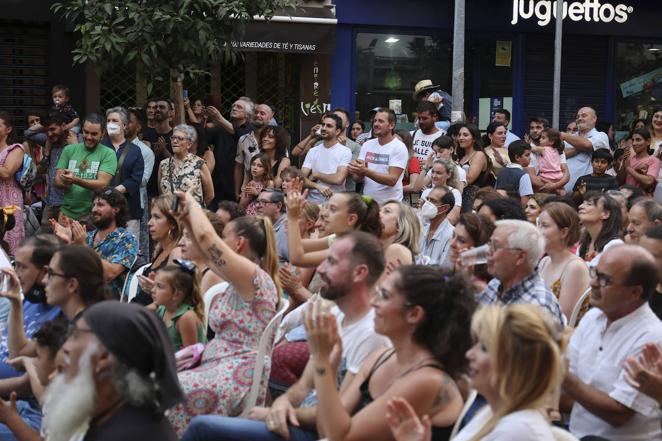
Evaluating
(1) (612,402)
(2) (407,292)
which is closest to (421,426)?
(2) (407,292)

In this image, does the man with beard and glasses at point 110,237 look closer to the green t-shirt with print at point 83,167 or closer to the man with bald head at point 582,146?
the green t-shirt with print at point 83,167

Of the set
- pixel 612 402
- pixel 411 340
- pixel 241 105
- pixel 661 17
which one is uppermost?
pixel 661 17

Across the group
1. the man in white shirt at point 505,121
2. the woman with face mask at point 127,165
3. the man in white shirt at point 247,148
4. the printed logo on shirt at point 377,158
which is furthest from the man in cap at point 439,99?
A: the woman with face mask at point 127,165

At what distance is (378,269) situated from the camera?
5285mm

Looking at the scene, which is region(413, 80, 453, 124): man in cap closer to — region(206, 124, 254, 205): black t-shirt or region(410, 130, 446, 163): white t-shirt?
region(410, 130, 446, 163): white t-shirt

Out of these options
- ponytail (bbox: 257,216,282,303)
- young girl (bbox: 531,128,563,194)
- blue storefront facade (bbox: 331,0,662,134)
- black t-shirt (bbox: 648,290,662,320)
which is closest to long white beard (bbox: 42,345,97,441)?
ponytail (bbox: 257,216,282,303)

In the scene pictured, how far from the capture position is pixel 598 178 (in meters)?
12.0

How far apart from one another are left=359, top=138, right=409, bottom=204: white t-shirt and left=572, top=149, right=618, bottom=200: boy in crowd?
2023 mm

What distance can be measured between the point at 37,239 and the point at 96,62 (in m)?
5.50

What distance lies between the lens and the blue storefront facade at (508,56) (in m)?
16.5

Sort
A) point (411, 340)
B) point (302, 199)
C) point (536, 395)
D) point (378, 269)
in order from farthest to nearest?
1. point (302, 199)
2. point (378, 269)
3. point (411, 340)
4. point (536, 395)

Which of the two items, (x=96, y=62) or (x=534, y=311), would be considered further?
(x=96, y=62)

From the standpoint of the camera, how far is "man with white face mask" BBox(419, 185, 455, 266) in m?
8.87

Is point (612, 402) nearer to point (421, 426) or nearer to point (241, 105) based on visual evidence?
point (421, 426)
